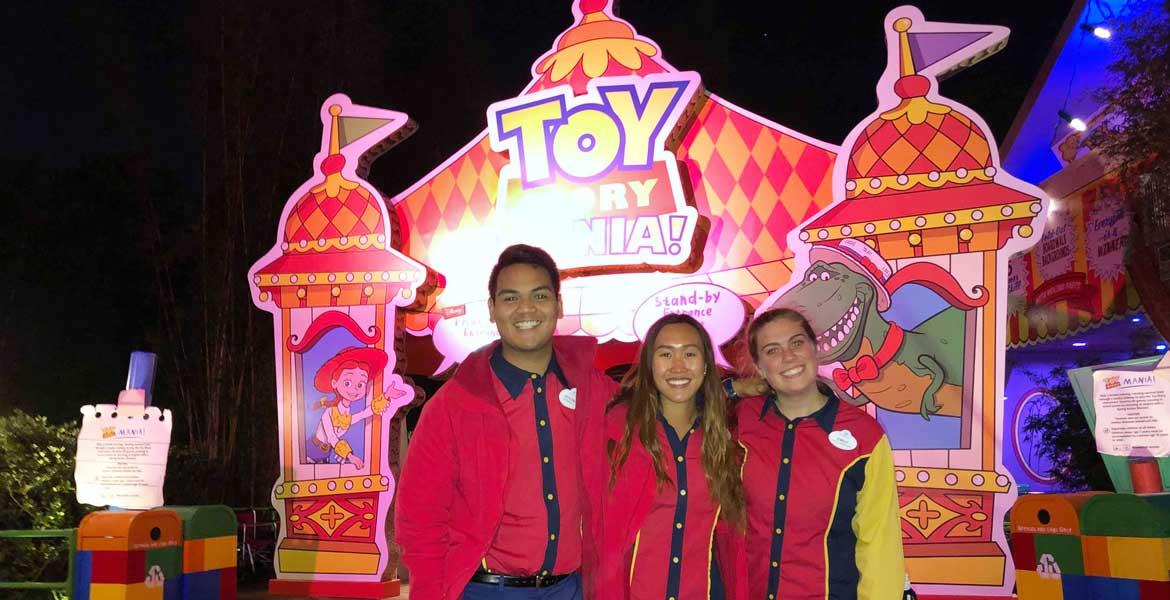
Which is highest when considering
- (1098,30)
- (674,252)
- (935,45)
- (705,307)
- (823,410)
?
(1098,30)

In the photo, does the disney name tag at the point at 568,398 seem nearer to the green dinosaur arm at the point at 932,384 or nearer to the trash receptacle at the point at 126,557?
the trash receptacle at the point at 126,557

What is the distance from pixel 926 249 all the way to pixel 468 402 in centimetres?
406

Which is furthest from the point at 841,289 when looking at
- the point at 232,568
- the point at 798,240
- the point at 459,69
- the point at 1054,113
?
the point at 459,69

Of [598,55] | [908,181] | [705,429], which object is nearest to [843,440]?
[705,429]

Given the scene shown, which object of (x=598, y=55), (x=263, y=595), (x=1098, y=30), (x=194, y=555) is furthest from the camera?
(x=1098, y=30)

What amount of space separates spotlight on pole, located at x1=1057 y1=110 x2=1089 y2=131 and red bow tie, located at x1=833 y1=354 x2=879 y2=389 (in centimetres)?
502

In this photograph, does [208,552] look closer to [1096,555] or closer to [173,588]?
[173,588]

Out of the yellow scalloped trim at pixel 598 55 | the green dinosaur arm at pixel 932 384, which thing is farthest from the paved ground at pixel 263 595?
the yellow scalloped trim at pixel 598 55

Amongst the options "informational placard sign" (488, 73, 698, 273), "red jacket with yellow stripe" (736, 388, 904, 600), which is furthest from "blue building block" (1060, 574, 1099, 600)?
"informational placard sign" (488, 73, 698, 273)

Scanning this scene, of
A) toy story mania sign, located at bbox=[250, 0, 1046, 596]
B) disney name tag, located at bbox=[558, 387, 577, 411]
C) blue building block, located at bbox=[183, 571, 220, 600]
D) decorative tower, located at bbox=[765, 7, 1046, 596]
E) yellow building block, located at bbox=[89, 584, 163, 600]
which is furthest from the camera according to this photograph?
toy story mania sign, located at bbox=[250, 0, 1046, 596]

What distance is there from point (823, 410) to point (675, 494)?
1.68ft

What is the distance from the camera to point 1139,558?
3902 millimetres

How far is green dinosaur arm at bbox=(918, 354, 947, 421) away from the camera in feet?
18.5

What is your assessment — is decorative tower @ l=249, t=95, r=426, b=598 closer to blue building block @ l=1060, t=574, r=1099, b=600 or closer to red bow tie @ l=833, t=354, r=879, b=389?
red bow tie @ l=833, t=354, r=879, b=389
